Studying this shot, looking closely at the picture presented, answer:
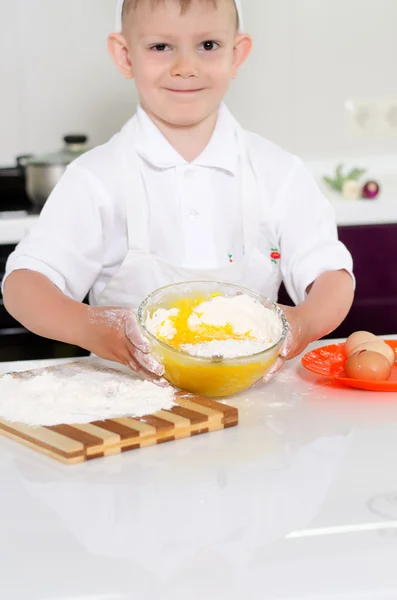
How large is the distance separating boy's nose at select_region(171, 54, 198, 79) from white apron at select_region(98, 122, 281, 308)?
237mm

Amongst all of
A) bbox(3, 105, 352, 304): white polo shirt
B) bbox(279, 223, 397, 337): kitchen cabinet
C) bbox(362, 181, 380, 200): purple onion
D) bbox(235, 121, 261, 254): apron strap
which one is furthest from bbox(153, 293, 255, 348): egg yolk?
bbox(362, 181, 380, 200): purple onion

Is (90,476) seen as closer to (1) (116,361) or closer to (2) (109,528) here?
(2) (109,528)

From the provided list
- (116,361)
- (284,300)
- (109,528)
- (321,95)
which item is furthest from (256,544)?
(321,95)

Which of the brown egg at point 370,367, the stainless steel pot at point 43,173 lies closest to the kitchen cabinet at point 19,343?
the stainless steel pot at point 43,173

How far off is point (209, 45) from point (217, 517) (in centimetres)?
89

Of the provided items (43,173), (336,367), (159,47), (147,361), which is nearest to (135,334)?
(147,361)

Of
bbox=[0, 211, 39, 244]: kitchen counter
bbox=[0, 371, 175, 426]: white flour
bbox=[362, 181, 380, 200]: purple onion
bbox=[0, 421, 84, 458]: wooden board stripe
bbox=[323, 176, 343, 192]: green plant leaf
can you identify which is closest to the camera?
bbox=[0, 421, 84, 458]: wooden board stripe

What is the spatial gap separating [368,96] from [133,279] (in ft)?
5.71

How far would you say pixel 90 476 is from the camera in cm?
96

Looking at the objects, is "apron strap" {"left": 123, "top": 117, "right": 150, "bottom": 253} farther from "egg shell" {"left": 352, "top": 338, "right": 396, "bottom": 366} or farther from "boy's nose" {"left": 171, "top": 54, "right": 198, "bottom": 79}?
"egg shell" {"left": 352, "top": 338, "right": 396, "bottom": 366}

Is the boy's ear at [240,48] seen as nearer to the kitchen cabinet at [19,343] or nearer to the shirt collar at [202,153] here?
the shirt collar at [202,153]

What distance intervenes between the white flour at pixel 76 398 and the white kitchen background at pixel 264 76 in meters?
1.84

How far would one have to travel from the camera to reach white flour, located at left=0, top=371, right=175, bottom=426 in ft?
3.59

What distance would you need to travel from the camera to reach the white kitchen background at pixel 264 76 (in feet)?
9.48
